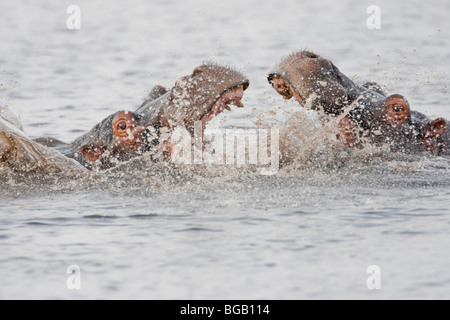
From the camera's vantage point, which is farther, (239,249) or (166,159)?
(166,159)

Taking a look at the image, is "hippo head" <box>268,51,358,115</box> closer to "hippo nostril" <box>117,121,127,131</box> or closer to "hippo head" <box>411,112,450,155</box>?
"hippo head" <box>411,112,450,155</box>

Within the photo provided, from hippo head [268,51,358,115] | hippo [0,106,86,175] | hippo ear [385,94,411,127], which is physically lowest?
hippo [0,106,86,175]

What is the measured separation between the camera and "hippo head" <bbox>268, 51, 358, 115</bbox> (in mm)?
8625

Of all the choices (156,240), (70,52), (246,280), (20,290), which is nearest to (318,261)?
(246,280)

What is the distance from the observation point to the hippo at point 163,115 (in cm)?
836

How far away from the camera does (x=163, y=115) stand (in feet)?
28.4

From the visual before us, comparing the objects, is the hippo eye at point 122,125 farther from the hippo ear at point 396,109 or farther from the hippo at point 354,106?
the hippo ear at point 396,109

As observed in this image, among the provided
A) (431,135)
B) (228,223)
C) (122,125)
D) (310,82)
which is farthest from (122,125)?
(431,135)

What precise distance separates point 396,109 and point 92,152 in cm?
260

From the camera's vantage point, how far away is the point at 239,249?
6.81m

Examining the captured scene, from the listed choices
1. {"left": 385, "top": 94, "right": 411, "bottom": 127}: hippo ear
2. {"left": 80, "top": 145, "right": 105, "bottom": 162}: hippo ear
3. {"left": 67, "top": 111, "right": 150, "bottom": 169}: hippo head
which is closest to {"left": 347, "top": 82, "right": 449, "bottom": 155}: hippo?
{"left": 385, "top": 94, "right": 411, "bottom": 127}: hippo ear
